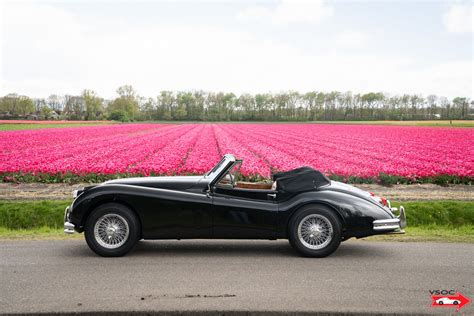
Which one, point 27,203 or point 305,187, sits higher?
point 305,187

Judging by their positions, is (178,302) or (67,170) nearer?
(178,302)

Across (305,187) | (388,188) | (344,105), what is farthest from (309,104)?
(305,187)

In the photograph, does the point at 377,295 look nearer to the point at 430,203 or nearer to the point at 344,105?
the point at 430,203

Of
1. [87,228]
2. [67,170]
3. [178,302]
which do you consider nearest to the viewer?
[178,302]

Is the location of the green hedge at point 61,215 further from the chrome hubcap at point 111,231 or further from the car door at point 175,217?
the car door at point 175,217

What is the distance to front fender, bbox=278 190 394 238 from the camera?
281 inches

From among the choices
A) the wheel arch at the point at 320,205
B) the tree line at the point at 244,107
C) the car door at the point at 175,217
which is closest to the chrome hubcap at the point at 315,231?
the wheel arch at the point at 320,205

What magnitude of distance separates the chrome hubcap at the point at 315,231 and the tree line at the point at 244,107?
86636 mm

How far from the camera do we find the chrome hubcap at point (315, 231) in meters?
7.06

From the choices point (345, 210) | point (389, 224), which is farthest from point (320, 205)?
point (389, 224)

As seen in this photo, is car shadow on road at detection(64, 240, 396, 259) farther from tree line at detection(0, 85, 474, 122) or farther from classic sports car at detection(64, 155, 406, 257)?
tree line at detection(0, 85, 474, 122)

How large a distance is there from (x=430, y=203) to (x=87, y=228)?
796 cm

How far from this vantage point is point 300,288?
5.42m

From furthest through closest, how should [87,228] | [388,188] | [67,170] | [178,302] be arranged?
[67,170] → [388,188] → [87,228] → [178,302]
